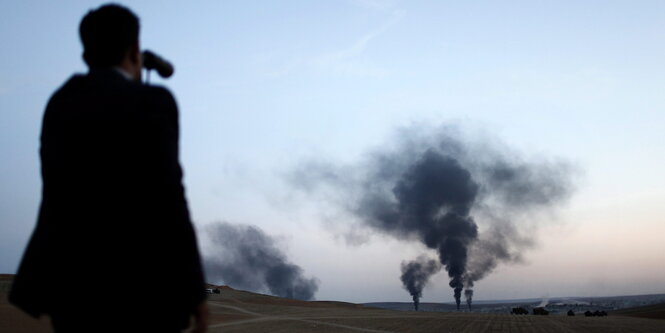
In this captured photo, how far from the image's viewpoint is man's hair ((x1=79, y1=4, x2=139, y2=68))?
9.27ft

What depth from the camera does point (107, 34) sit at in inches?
111

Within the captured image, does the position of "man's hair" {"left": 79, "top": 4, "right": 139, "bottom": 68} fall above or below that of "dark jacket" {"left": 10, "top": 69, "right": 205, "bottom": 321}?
above

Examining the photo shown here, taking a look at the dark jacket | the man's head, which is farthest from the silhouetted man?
the man's head

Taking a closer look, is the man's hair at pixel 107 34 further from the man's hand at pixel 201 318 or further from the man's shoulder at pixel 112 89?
the man's hand at pixel 201 318

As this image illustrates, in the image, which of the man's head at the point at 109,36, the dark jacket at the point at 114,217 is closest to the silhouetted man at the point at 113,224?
the dark jacket at the point at 114,217

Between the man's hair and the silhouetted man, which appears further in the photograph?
the man's hair

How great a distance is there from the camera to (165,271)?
8.04ft

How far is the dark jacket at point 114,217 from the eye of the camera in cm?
A: 239

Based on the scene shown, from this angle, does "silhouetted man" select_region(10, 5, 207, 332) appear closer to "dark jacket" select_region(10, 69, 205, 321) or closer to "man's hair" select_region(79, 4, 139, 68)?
"dark jacket" select_region(10, 69, 205, 321)

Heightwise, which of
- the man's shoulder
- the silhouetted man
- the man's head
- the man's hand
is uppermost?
the man's head

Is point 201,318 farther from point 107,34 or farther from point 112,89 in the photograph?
point 107,34

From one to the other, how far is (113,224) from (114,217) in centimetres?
3

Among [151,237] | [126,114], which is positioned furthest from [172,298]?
[126,114]

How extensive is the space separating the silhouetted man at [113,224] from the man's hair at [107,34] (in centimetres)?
18
